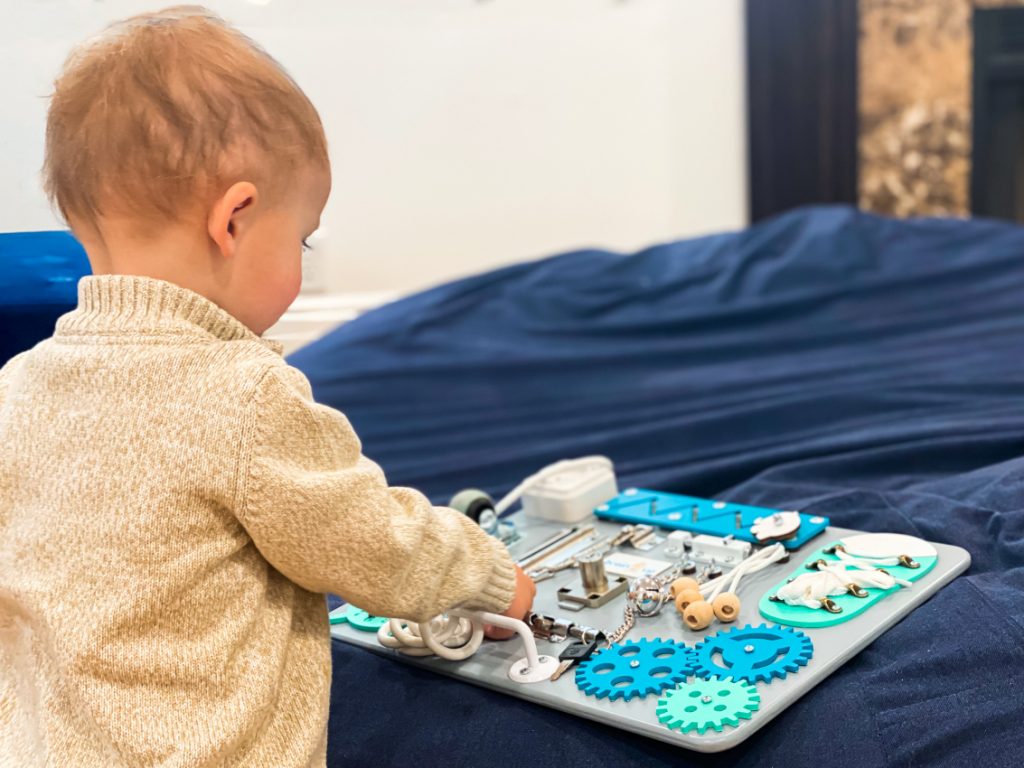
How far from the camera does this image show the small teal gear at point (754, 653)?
0.71 metres

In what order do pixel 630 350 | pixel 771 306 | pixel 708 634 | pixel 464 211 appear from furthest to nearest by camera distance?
1. pixel 464 211
2. pixel 771 306
3. pixel 630 350
4. pixel 708 634

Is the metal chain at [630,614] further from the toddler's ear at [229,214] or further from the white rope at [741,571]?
the toddler's ear at [229,214]

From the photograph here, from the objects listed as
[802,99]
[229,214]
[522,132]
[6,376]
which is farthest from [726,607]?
[802,99]

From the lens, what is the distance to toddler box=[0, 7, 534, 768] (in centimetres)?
63

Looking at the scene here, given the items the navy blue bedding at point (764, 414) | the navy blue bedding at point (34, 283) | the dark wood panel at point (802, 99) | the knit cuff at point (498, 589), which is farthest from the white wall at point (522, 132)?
the knit cuff at point (498, 589)

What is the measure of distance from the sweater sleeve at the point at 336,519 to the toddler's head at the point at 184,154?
0.09 meters

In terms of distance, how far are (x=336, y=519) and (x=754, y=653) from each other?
0.30 meters

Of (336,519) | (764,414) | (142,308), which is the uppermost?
(142,308)

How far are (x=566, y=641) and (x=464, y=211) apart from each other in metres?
2.27

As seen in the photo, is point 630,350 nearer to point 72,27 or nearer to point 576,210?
point 72,27

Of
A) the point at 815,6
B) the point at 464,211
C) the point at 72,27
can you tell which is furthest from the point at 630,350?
the point at 815,6

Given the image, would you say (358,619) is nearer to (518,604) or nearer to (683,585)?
(518,604)

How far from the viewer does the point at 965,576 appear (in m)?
0.85

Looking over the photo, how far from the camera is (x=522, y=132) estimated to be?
2.97 meters
